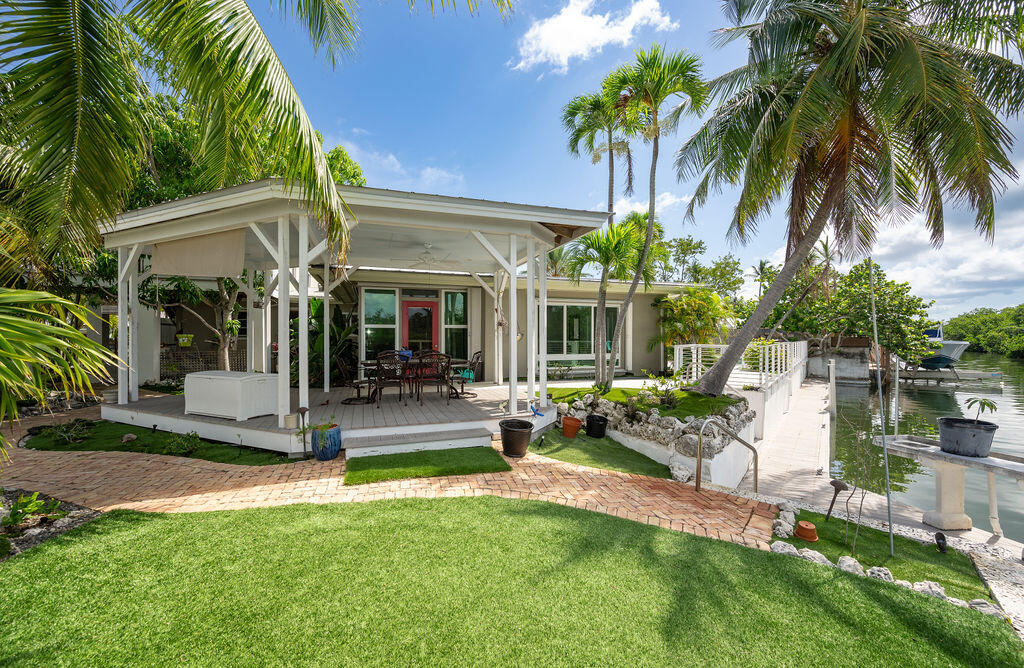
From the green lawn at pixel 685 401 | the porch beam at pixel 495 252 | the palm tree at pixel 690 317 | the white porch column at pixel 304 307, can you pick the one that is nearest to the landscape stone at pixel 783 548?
the green lawn at pixel 685 401

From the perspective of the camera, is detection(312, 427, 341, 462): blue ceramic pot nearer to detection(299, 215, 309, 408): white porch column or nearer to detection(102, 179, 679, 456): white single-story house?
detection(102, 179, 679, 456): white single-story house

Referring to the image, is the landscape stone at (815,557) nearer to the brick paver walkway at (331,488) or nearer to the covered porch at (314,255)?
the brick paver walkway at (331,488)

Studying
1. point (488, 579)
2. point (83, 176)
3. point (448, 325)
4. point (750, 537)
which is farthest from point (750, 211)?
point (83, 176)

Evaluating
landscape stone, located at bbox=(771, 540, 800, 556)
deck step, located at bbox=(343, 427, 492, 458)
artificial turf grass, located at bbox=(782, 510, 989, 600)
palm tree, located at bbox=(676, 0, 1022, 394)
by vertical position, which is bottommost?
artificial turf grass, located at bbox=(782, 510, 989, 600)

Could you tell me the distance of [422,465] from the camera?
4.73m

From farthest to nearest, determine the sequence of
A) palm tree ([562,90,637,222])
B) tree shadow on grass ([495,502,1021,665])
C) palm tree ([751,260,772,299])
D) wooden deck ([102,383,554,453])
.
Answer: palm tree ([751,260,772,299]) < palm tree ([562,90,637,222]) < wooden deck ([102,383,554,453]) < tree shadow on grass ([495,502,1021,665])

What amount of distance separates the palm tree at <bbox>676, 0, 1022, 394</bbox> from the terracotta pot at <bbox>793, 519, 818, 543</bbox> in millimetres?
A: 4358

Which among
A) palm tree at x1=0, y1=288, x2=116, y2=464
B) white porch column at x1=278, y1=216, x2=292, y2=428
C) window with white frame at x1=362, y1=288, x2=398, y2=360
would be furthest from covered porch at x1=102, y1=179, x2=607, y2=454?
palm tree at x1=0, y1=288, x2=116, y2=464

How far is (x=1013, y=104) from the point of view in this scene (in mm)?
6434

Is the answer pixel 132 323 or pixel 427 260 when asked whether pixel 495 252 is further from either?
pixel 132 323

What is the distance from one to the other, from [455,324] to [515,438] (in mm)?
6533

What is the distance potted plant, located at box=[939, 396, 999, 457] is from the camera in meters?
4.13

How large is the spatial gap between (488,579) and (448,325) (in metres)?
8.91

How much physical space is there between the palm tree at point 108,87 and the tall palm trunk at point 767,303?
6.73 m
